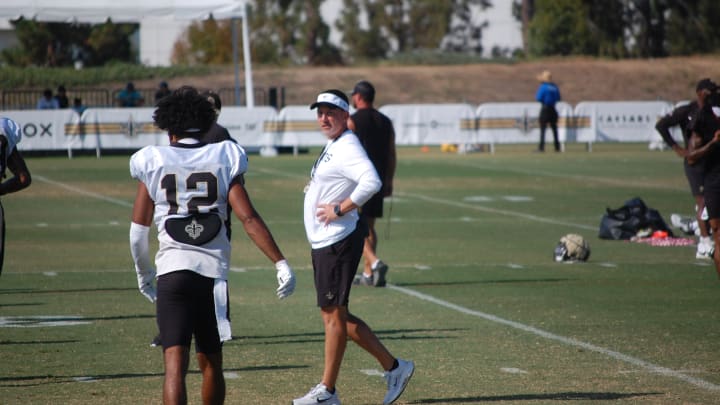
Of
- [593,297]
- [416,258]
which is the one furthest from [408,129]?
[593,297]

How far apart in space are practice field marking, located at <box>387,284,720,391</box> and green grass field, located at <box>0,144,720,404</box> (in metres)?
0.03

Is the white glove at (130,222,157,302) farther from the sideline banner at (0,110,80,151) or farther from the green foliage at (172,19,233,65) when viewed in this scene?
the green foliage at (172,19,233,65)

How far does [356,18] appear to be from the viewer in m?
82.8

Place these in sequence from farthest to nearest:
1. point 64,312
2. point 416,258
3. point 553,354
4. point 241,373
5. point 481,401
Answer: point 416,258 < point 64,312 < point 553,354 < point 241,373 < point 481,401

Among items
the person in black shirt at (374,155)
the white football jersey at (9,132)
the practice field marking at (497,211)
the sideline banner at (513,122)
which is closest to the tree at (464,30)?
the sideline banner at (513,122)

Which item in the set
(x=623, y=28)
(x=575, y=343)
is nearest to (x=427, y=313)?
(x=575, y=343)

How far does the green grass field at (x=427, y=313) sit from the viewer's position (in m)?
8.26

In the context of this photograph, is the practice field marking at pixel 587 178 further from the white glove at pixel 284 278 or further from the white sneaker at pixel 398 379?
the white glove at pixel 284 278

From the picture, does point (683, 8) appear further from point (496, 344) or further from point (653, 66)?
point (496, 344)

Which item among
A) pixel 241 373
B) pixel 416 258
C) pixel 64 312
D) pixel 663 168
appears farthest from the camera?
pixel 663 168

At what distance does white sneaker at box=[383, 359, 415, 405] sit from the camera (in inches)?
303

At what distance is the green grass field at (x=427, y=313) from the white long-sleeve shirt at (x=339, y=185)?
1.04 m

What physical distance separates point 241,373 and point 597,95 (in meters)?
51.6

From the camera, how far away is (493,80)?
60875 millimetres
